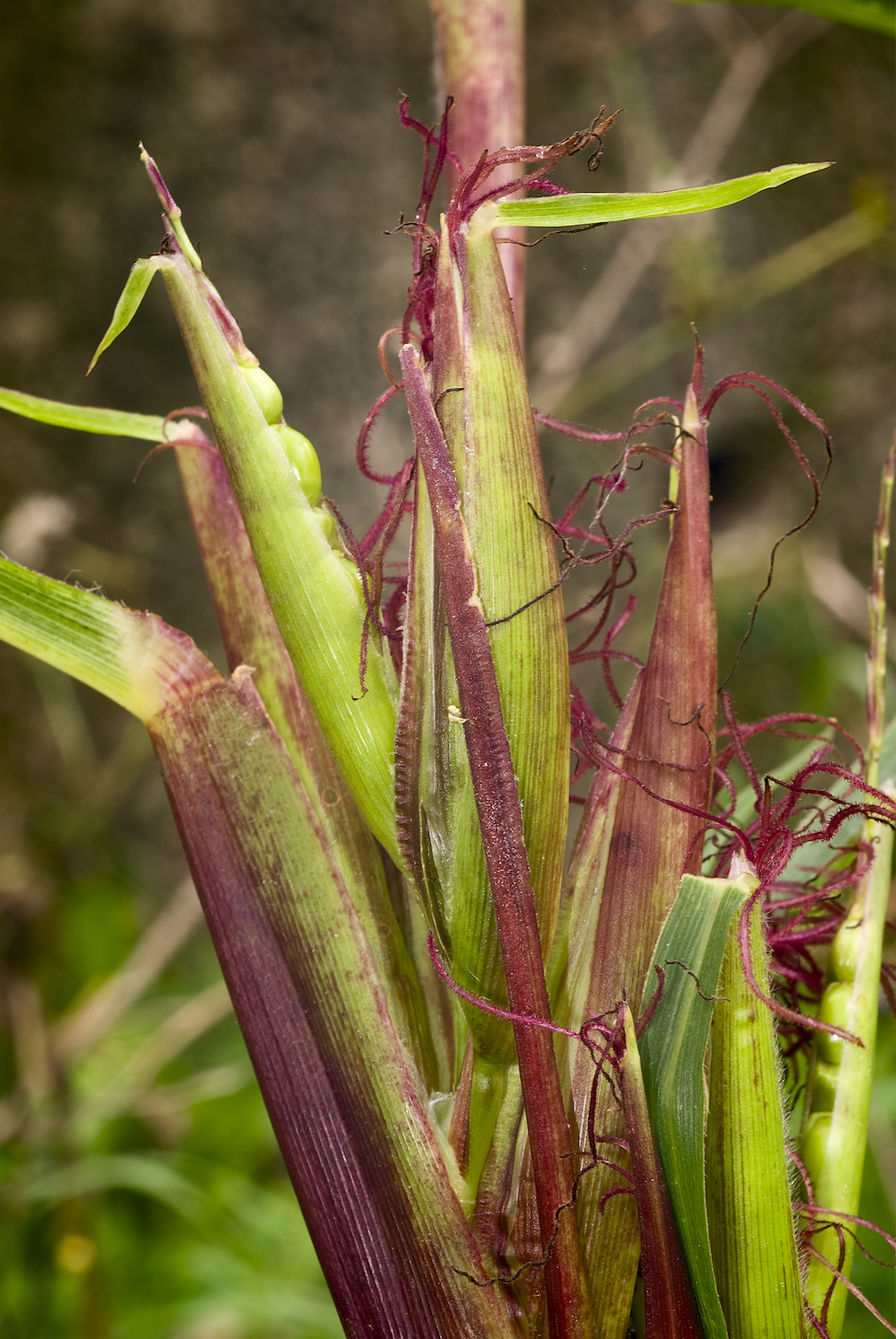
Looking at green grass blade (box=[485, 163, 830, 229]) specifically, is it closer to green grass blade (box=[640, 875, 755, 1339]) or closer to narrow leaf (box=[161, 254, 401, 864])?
narrow leaf (box=[161, 254, 401, 864])

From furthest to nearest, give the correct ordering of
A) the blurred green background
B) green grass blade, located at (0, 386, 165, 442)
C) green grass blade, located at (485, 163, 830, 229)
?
the blurred green background → green grass blade, located at (0, 386, 165, 442) → green grass blade, located at (485, 163, 830, 229)

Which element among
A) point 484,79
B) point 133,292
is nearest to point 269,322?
point 484,79

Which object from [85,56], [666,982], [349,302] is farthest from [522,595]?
[85,56]

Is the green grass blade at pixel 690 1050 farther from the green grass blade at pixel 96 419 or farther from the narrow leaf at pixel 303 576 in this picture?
the green grass blade at pixel 96 419

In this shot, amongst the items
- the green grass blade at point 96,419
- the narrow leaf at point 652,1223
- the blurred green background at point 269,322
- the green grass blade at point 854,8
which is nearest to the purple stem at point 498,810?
the narrow leaf at point 652,1223

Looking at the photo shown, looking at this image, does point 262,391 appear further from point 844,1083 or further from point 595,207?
point 844,1083

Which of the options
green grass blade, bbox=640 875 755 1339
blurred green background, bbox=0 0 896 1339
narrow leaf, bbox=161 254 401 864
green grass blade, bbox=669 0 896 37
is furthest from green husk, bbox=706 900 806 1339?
blurred green background, bbox=0 0 896 1339

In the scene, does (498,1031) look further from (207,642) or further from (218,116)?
(218,116)
